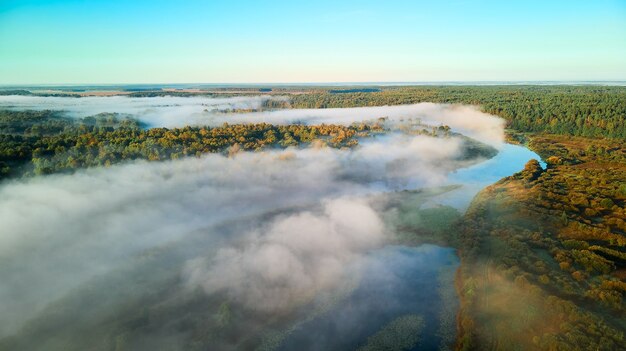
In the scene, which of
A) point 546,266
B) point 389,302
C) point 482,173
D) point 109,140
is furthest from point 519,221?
point 109,140

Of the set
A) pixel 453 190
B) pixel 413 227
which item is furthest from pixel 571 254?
pixel 453 190

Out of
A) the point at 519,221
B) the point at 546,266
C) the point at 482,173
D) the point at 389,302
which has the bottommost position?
the point at 389,302

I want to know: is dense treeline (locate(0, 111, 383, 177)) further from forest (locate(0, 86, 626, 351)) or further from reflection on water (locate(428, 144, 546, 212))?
reflection on water (locate(428, 144, 546, 212))

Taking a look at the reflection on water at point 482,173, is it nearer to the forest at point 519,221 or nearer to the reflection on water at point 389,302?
the forest at point 519,221

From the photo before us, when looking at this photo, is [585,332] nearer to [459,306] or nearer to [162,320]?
[459,306]

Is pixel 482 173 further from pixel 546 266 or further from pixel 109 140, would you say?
pixel 109 140

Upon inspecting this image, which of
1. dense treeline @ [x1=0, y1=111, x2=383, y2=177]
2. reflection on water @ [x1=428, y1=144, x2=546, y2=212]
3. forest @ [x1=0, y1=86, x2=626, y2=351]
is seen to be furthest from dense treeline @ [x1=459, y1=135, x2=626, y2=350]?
dense treeline @ [x1=0, y1=111, x2=383, y2=177]

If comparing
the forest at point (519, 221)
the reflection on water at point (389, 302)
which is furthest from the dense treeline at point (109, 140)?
the reflection on water at point (389, 302)
